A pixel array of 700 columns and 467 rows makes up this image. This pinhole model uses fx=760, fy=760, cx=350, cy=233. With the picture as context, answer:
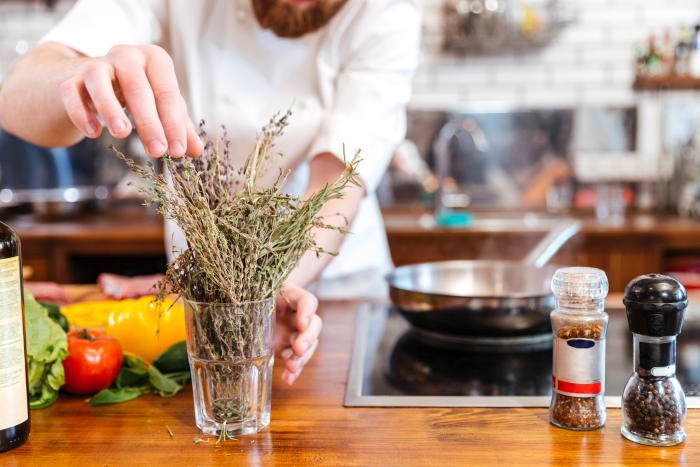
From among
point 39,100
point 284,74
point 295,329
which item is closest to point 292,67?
point 284,74

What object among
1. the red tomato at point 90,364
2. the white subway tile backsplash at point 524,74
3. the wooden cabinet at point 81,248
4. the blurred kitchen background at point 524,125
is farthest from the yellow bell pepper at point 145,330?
the white subway tile backsplash at point 524,74

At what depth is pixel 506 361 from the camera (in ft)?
3.91

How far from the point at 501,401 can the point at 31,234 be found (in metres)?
2.51

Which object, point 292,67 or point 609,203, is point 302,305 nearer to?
point 292,67

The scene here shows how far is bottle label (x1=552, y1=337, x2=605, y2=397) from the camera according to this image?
0.88m

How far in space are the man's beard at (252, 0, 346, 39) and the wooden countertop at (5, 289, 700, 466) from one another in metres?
0.85

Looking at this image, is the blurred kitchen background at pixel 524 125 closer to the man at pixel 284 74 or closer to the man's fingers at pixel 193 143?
the man at pixel 284 74

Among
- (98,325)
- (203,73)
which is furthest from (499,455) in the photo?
(203,73)

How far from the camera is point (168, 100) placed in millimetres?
867

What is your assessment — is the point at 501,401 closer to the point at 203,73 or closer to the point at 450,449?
the point at 450,449

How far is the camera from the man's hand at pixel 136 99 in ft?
2.76

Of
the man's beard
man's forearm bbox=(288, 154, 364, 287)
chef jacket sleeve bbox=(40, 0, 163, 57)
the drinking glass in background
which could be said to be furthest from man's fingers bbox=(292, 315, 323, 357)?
the drinking glass in background

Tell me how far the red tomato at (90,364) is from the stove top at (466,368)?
13.0 inches

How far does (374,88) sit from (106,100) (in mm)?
752
